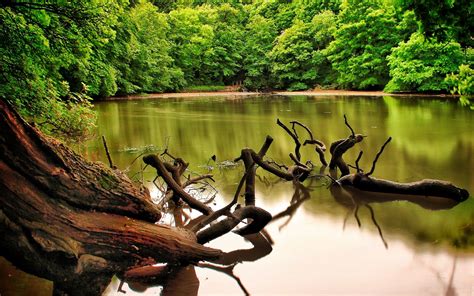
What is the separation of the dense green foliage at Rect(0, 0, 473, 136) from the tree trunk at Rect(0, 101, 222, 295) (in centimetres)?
262

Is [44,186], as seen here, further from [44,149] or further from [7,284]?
[7,284]

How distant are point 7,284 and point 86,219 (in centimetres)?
185

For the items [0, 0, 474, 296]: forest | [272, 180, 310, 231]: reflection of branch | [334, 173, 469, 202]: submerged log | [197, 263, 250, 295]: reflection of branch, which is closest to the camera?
[0, 0, 474, 296]: forest

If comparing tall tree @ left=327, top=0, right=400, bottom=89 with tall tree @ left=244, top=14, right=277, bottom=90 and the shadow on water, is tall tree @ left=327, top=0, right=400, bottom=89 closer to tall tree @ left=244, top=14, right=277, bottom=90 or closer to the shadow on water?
tall tree @ left=244, top=14, right=277, bottom=90

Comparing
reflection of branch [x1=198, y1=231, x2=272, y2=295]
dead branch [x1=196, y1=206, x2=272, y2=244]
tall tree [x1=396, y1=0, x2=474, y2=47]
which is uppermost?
tall tree [x1=396, y1=0, x2=474, y2=47]

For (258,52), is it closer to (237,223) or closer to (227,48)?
(227,48)

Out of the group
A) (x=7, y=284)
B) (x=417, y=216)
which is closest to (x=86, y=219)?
(x=7, y=284)

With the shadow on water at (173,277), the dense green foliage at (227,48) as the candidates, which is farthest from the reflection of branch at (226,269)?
the dense green foliage at (227,48)

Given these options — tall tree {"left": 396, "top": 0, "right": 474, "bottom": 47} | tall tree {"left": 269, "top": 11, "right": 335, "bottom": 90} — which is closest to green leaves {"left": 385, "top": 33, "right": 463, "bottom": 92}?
tall tree {"left": 269, "top": 11, "right": 335, "bottom": 90}

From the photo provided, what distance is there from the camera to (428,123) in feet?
56.8

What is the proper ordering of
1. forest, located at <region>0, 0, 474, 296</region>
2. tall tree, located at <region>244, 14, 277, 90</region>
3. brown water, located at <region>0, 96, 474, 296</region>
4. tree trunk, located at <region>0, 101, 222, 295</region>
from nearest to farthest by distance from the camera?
tree trunk, located at <region>0, 101, 222, 295</region> < forest, located at <region>0, 0, 474, 296</region> < brown water, located at <region>0, 96, 474, 296</region> < tall tree, located at <region>244, 14, 277, 90</region>

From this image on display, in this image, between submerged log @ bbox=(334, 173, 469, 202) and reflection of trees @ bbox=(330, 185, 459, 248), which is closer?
reflection of trees @ bbox=(330, 185, 459, 248)

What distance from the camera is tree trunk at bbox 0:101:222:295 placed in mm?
3197

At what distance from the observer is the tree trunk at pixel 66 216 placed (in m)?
3.20
